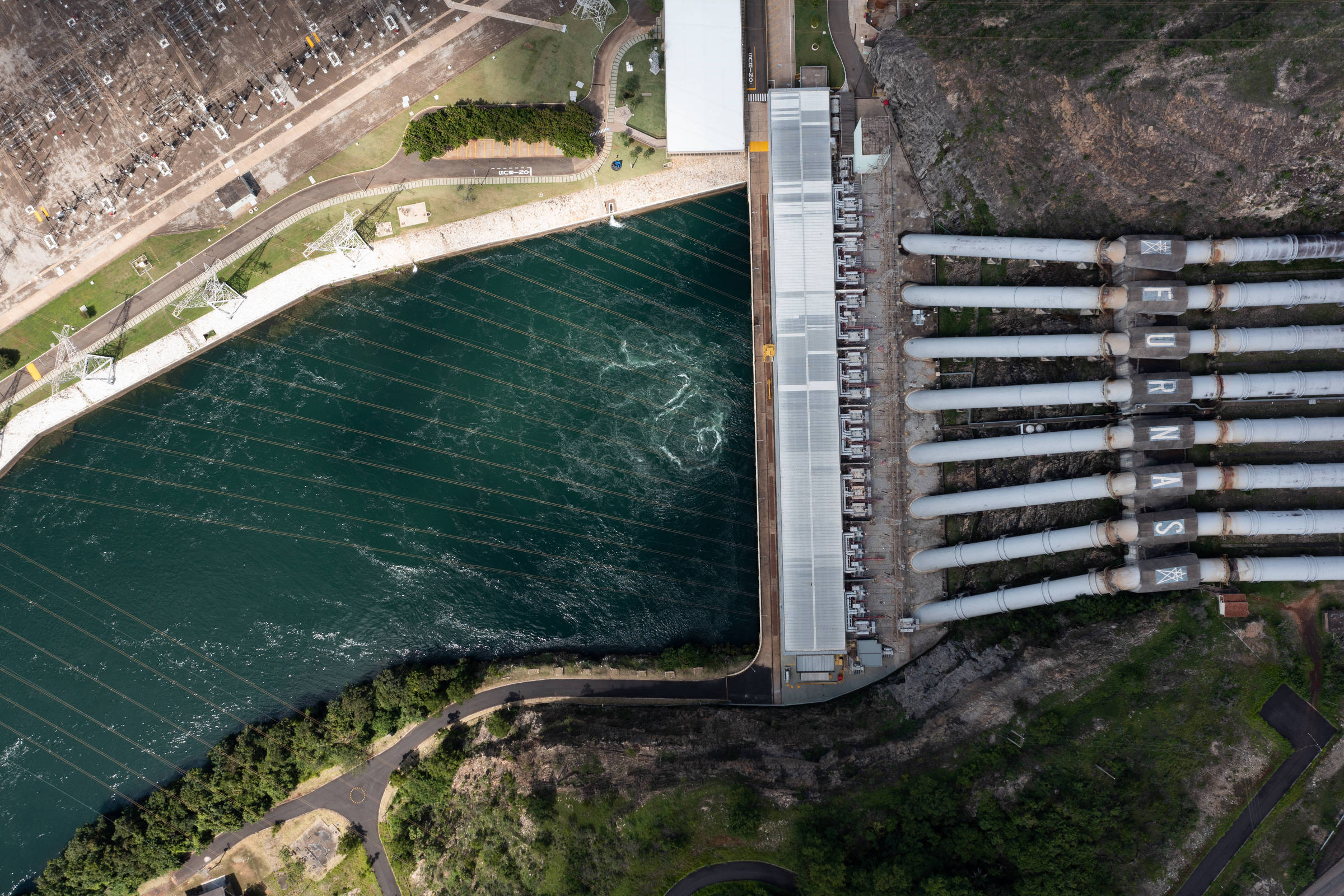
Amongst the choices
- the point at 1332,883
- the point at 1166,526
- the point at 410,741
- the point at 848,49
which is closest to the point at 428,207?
the point at 848,49

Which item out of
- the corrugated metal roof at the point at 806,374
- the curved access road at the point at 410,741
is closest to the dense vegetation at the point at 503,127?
the corrugated metal roof at the point at 806,374

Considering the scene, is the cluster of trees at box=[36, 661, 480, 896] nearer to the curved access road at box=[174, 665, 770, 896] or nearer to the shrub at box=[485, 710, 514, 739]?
the curved access road at box=[174, 665, 770, 896]

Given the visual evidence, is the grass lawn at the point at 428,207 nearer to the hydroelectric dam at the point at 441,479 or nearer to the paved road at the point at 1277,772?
the hydroelectric dam at the point at 441,479

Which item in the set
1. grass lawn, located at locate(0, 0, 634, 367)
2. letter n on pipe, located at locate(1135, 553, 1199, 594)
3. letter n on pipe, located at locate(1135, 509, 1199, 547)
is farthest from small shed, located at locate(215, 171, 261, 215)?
letter n on pipe, located at locate(1135, 553, 1199, 594)

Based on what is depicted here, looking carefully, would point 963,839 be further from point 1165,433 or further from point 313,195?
point 313,195

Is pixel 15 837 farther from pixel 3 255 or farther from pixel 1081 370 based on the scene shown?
pixel 1081 370
